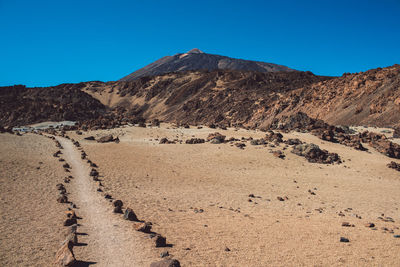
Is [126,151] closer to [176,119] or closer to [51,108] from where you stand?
[176,119]

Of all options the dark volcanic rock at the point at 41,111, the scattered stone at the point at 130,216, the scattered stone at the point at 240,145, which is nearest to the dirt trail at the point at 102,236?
the scattered stone at the point at 130,216

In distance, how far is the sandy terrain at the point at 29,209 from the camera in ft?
21.0

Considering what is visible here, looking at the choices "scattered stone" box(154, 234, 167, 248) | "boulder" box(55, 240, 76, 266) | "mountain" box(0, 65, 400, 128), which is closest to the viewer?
"boulder" box(55, 240, 76, 266)

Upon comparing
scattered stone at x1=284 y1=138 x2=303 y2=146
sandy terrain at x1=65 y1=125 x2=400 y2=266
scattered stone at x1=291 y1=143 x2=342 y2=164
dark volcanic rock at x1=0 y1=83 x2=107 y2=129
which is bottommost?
sandy terrain at x1=65 y1=125 x2=400 y2=266

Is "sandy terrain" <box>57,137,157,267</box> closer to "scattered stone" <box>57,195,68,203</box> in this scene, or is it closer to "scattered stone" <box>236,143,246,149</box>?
"scattered stone" <box>57,195,68,203</box>

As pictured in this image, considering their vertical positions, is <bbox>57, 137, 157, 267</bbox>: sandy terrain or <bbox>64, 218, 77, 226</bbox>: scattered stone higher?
<bbox>64, 218, 77, 226</bbox>: scattered stone

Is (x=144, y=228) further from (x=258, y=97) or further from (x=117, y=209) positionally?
(x=258, y=97)

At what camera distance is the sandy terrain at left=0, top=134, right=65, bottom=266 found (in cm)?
639

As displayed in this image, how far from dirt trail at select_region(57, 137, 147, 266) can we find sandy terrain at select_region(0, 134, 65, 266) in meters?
0.70

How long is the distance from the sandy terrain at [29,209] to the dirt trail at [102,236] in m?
0.70

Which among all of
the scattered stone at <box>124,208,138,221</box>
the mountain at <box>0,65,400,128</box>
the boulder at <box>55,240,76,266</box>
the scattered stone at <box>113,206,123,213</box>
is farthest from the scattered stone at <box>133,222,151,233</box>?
the mountain at <box>0,65,400,128</box>

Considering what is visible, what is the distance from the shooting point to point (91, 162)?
18312mm

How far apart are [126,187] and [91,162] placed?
6.12 meters

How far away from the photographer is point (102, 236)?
752 centimetres
